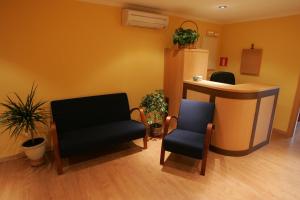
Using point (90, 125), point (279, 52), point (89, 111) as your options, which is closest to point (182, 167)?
point (90, 125)

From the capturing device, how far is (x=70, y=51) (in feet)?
9.56

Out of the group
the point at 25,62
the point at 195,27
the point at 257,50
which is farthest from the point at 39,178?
the point at 257,50

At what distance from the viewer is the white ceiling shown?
3.01 meters

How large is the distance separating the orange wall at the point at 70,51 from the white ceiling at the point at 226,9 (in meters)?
0.40

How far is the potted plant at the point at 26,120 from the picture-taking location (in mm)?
2475

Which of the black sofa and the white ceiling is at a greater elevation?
the white ceiling

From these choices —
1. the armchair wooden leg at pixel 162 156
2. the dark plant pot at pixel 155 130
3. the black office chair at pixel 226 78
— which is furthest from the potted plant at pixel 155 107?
the black office chair at pixel 226 78

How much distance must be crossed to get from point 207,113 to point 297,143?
2.01 m

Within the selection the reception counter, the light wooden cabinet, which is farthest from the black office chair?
the reception counter

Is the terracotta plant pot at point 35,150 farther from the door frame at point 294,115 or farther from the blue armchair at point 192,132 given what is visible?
the door frame at point 294,115

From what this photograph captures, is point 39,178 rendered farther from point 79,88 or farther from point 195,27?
point 195,27

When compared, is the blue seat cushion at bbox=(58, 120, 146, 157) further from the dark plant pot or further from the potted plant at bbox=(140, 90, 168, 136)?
the dark plant pot

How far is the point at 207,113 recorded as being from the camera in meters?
2.90

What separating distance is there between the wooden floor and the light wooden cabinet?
1253mm
